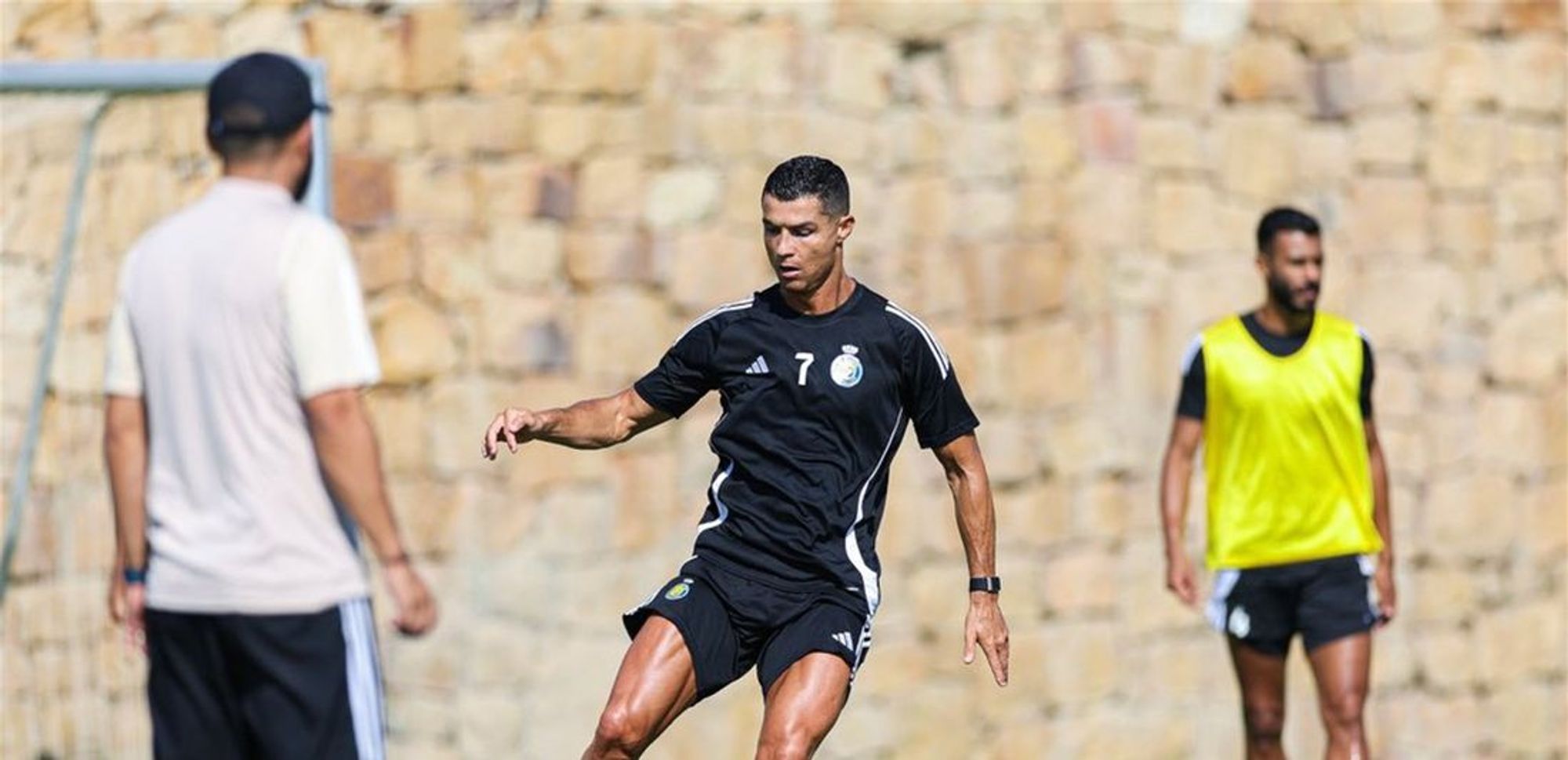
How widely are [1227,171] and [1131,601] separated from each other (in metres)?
1.96

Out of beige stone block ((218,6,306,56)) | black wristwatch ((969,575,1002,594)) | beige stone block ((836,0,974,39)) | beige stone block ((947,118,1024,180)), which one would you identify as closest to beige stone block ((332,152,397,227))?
beige stone block ((218,6,306,56))

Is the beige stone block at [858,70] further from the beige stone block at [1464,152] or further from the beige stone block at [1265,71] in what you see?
the beige stone block at [1464,152]

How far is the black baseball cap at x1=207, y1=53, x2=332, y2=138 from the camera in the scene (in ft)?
21.0

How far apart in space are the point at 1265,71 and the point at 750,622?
6.24m

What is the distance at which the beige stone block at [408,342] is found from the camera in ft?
39.3

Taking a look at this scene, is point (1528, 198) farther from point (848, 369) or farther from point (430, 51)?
point (848, 369)

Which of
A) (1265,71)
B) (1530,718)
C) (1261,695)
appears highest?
(1265,71)

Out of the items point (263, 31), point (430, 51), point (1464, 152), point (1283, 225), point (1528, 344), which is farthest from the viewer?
point (1528, 344)

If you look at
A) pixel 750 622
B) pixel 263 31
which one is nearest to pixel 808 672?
pixel 750 622

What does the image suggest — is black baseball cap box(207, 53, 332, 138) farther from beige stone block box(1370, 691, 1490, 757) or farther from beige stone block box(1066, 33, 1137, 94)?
beige stone block box(1370, 691, 1490, 757)

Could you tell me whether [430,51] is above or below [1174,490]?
above

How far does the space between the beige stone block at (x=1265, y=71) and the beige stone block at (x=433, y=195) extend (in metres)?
3.52

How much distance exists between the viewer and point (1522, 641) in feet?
46.4

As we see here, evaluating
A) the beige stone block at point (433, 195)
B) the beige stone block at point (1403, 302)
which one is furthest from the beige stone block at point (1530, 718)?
the beige stone block at point (433, 195)
